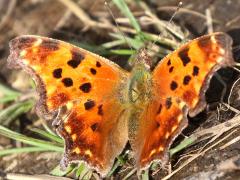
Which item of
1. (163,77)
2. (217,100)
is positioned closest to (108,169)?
(163,77)

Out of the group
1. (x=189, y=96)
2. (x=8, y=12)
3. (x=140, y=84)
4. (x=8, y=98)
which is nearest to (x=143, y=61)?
(x=140, y=84)

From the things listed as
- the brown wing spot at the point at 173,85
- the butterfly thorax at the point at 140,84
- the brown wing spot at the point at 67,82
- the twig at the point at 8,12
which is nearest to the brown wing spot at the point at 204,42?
the brown wing spot at the point at 173,85

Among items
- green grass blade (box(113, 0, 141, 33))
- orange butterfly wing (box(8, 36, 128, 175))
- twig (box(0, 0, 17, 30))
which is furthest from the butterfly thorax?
twig (box(0, 0, 17, 30))

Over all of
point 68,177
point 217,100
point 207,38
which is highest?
point 207,38

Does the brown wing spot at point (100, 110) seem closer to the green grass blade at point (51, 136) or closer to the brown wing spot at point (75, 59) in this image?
the brown wing spot at point (75, 59)

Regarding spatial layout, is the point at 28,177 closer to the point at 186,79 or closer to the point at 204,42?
the point at 186,79

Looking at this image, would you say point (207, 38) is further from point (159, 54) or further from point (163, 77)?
point (159, 54)
